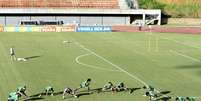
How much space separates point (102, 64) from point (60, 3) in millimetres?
44774

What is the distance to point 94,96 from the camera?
29922mm

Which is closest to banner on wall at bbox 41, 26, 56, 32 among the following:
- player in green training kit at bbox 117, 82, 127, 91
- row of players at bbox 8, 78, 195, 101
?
row of players at bbox 8, 78, 195, 101

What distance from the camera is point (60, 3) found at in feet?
279

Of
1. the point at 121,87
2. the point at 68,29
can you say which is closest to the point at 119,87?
the point at 121,87

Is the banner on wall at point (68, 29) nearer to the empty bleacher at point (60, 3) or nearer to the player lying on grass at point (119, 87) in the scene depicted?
the empty bleacher at point (60, 3)

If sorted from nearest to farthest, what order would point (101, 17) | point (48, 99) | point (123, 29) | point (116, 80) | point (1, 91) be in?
point (48, 99)
point (1, 91)
point (116, 80)
point (123, 29)
point (101, 17)

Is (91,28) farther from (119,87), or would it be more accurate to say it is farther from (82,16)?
(119,87)

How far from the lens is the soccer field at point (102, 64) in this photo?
108 feet

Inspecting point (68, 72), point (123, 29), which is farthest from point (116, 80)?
point (123, 29)

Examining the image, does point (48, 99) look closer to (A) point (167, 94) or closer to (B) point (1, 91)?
(B) point (1, 91)

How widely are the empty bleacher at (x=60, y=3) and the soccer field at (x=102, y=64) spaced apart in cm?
2018

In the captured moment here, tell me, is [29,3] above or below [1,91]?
above

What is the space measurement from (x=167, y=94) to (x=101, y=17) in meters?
50.4

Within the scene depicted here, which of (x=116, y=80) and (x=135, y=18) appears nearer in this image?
(x=116, y=80)
